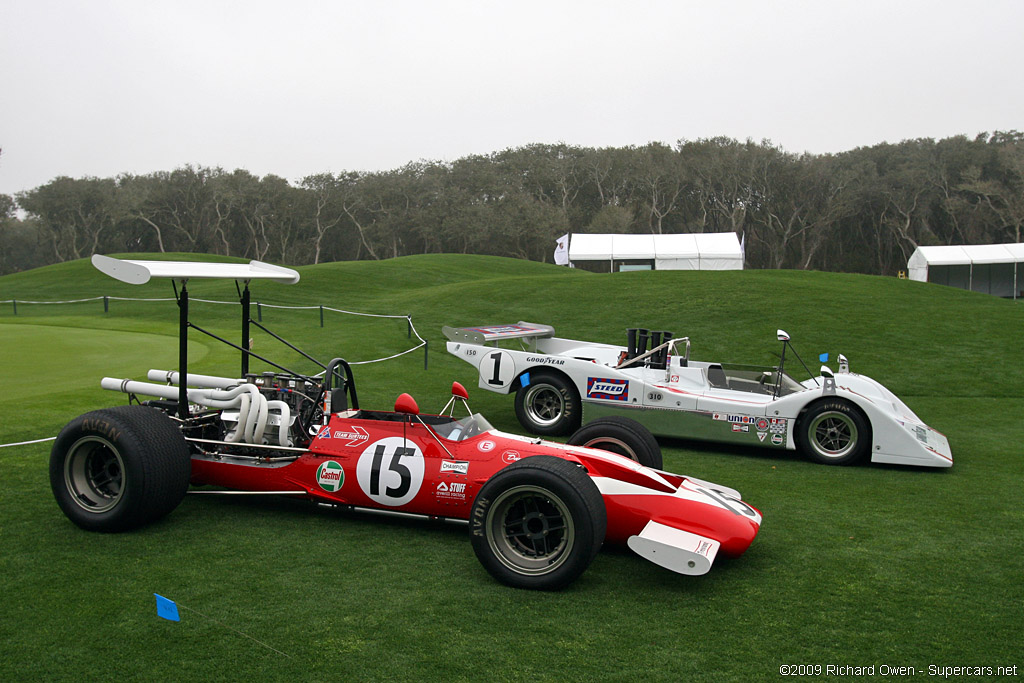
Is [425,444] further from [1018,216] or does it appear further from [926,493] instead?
[1018,216]

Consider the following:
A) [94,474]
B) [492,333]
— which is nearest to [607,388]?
[492,333]

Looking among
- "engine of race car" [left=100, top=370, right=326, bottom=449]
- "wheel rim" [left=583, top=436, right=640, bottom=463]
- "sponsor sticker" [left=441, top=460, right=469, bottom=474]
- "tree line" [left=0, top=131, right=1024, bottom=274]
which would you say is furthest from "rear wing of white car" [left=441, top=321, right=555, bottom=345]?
"tree line" [left=0, top=131, right=1024, bottom=274]

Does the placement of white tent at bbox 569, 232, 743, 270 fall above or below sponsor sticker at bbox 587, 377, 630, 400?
above

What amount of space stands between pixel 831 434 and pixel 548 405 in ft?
10.8

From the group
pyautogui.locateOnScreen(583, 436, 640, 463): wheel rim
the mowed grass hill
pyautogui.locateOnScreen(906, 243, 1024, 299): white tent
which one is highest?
pyautogui.locateOnScreen(906, 243, 1024, 299): white tent

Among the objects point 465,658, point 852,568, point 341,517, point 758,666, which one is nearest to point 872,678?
point 758,666

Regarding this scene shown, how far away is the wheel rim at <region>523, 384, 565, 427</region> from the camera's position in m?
9.34

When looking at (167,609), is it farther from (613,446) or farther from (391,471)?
(613,446)

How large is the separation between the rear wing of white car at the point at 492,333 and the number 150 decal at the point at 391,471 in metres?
4.54

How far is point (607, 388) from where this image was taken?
30.0 ft

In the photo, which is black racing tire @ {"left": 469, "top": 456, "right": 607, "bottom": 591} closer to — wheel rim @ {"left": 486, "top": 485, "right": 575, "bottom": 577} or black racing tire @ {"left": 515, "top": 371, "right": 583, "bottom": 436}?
wheel rim @ {"left": 486, "top": 485, "right": 575, "bottom": 577}

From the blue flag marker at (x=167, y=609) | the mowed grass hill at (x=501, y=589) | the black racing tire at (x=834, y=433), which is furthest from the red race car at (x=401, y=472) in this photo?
the black racing tire at (x=834, y=433)

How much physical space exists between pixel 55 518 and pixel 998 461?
29.5 ft

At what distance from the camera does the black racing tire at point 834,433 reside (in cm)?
809
